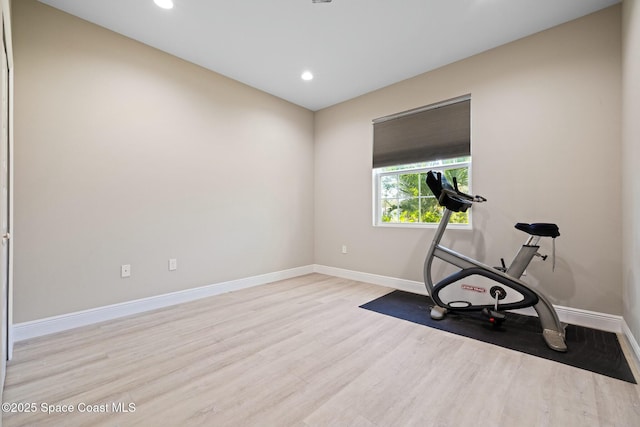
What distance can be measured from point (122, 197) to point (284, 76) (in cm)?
232

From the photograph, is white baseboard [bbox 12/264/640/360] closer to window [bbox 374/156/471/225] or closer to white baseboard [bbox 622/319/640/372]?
white baseboard [bbox 622/319/640/372]

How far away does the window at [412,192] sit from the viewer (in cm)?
315

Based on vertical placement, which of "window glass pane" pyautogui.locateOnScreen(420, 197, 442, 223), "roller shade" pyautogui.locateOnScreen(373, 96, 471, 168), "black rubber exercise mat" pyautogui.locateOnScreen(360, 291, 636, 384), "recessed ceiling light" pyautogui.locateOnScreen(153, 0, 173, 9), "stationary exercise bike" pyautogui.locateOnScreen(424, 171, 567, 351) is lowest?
"black rubber exercise mat" pyautogui.locateOnScreen(360, 291, 636, 384)

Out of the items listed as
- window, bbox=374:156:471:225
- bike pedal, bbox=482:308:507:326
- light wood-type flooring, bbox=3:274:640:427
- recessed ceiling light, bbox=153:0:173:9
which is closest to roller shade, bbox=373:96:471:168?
window, bbox=374:156:471:225

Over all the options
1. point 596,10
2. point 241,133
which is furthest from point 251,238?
point 596,10

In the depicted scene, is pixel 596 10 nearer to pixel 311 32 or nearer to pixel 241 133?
pixel 311 32

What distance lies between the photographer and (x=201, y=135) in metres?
3.22

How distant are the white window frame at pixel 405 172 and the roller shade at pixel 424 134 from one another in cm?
8

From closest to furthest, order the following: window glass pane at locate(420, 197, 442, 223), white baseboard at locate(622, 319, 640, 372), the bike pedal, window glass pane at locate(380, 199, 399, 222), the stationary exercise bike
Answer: white baseboard at locate(622, 319, 640, 372) < the stationary exercise bike < the bike pedal < window glass pane at locate(420, 197, 442, 223) < window glass pane at locate(380, 199, 399, 222)

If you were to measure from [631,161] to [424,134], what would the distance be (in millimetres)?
1804

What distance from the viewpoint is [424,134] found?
11.0ft

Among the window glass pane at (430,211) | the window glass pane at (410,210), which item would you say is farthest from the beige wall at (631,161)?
the window glass pane at (410,210)

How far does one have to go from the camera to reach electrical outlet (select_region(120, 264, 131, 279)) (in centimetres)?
262

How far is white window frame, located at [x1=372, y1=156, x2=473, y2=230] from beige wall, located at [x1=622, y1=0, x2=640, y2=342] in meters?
1.16
